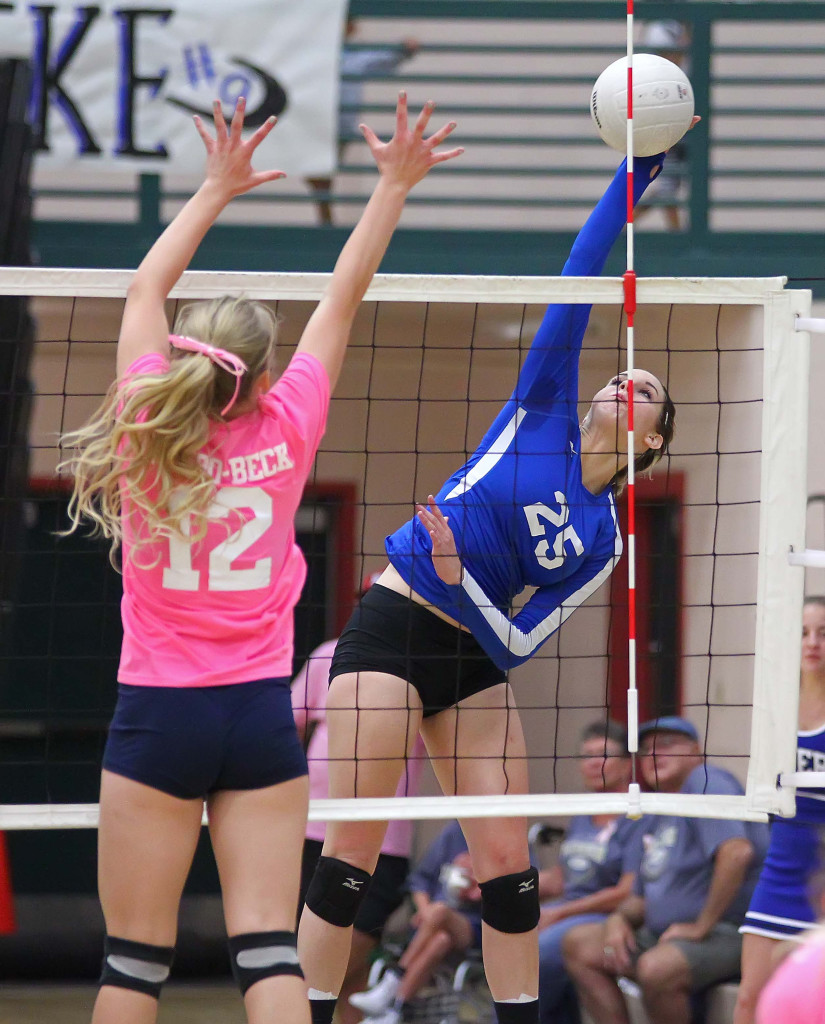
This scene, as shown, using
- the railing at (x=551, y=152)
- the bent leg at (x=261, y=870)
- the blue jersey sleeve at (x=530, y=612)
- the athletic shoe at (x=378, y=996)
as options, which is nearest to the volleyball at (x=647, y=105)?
the blue jersey sleeve at (x=530, y=612)

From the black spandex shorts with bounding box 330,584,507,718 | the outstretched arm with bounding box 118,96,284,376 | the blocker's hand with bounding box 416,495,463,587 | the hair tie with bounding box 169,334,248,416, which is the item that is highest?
the outstretched arm with bounding box 118,96,284,376

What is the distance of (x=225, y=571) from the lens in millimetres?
2674

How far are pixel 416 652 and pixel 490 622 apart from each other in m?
0.21

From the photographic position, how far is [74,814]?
3.38m

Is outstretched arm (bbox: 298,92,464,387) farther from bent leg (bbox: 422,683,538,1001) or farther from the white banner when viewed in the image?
the white banner

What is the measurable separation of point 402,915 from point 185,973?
47.6 inches

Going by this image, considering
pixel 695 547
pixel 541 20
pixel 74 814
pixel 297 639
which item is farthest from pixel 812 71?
pixel 74 814

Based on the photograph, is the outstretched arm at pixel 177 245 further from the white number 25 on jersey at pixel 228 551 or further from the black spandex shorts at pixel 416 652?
the black spandex shorts at pixel 416 652

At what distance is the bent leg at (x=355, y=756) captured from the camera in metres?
3.46

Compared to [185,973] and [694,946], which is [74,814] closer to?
[694,946]

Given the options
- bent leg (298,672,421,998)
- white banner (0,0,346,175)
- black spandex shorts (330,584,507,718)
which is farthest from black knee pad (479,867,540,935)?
white banner (0,0,346,175)

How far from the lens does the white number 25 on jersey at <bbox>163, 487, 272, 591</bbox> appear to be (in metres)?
2.65

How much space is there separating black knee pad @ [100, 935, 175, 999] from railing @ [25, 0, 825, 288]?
564 centimetres

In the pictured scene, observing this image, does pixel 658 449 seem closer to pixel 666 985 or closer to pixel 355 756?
pixel 355 756
